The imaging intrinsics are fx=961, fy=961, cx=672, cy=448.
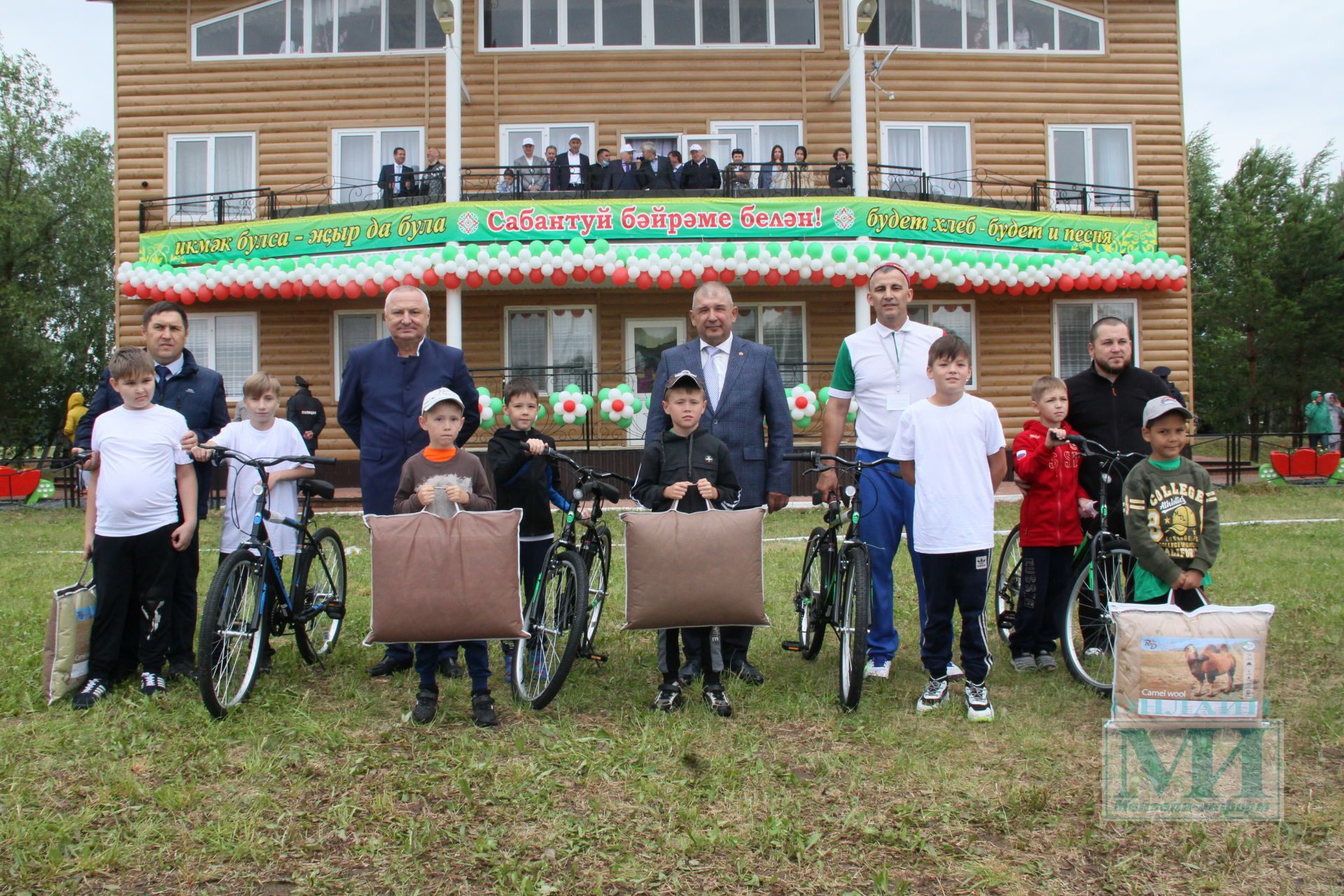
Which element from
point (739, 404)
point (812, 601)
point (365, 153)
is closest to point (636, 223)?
point (365, 153)

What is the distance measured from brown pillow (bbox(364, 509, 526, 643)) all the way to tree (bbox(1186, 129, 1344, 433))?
35.5 meters

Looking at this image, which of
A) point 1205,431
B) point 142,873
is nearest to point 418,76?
point 142,873

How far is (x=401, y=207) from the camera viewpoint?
53.3 ft

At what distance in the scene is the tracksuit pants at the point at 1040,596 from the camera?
533 cm

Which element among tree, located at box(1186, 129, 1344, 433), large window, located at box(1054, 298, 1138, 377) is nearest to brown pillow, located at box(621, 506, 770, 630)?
large window, located at box(1054, 298, 1138, 377)

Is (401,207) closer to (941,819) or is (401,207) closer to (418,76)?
(418,76)

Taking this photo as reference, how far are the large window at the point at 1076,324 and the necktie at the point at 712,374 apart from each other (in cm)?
1527

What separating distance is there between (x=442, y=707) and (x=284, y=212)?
15.0 m

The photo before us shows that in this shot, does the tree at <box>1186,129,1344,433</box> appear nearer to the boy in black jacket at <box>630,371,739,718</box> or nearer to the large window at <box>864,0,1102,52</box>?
the large window at <box>864,0,1102,52</box>

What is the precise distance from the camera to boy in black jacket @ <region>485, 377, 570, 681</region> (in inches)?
199

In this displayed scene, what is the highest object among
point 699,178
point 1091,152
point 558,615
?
point 1091,152

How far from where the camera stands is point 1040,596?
208 inches

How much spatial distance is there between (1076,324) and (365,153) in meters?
14.1

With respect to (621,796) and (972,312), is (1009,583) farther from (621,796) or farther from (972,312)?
(972,312)
